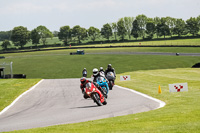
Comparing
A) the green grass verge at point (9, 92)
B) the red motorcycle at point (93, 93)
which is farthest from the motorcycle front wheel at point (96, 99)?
the green grass verge at point (9, 92)

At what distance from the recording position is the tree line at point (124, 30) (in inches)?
6594

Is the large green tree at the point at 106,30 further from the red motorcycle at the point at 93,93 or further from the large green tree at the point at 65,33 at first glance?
the red motorcycle at the point at 93,93

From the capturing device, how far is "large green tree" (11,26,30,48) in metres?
175

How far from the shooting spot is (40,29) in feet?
616

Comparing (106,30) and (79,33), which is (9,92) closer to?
(79,33)

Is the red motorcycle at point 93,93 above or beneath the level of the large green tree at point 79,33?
beneath

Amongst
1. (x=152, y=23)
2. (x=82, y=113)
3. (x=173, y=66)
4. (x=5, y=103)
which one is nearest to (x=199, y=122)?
(x=82, y=113)

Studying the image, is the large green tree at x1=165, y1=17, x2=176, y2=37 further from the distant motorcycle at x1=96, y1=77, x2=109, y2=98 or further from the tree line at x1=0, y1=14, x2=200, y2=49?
the distant motorcycle at x1=96, y1=77, x2=109, y2=98

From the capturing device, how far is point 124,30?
Result: 595 ft

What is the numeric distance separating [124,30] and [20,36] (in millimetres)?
60237

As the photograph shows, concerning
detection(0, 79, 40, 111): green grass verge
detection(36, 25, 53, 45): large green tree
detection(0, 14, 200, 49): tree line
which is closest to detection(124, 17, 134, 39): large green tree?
detection(0, 14, 200, 49): tree line

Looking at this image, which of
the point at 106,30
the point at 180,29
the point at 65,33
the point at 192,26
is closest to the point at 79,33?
the point at 65,33

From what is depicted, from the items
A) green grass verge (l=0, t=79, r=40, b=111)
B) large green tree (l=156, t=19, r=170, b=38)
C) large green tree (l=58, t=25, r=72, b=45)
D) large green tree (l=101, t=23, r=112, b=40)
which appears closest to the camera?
green grass verge (l=0, t=79, r=40, b=111)

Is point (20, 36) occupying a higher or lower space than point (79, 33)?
lower
